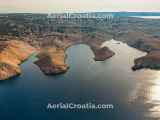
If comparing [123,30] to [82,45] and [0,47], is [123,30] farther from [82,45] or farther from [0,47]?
[0,47]

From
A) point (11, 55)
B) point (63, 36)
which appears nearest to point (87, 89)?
point (63, 36)

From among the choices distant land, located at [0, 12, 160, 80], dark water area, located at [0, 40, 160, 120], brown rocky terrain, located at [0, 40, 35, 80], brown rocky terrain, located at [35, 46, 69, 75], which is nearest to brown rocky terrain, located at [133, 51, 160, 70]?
distant land, located at [0, 12, 160, 80]

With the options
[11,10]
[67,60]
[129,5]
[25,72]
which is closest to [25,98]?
[25,72]

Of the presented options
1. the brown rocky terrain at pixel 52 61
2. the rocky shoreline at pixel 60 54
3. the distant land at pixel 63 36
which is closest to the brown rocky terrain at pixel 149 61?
the distant land at pixel 63 36

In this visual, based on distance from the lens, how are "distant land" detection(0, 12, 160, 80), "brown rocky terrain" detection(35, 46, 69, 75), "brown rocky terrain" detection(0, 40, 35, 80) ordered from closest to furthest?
"brown rocky terrain" detection(35, 46, 69, 75) < "brown rocky terrain" detection(0, 40, 35, 80) < "distant land" detection(0, 12, 160, 80)

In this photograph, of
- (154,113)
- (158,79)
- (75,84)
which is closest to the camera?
(154,113)

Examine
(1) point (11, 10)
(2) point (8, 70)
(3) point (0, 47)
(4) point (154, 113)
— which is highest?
(1) point (11, 10)

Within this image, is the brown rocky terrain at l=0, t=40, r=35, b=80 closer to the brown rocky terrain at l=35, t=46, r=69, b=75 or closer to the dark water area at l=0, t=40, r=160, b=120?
the dark water area at l=0, t=40, r=160, b=120

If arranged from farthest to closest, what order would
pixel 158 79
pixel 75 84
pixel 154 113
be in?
pixel 158 79
pixel 75 84
pixel 154 113
